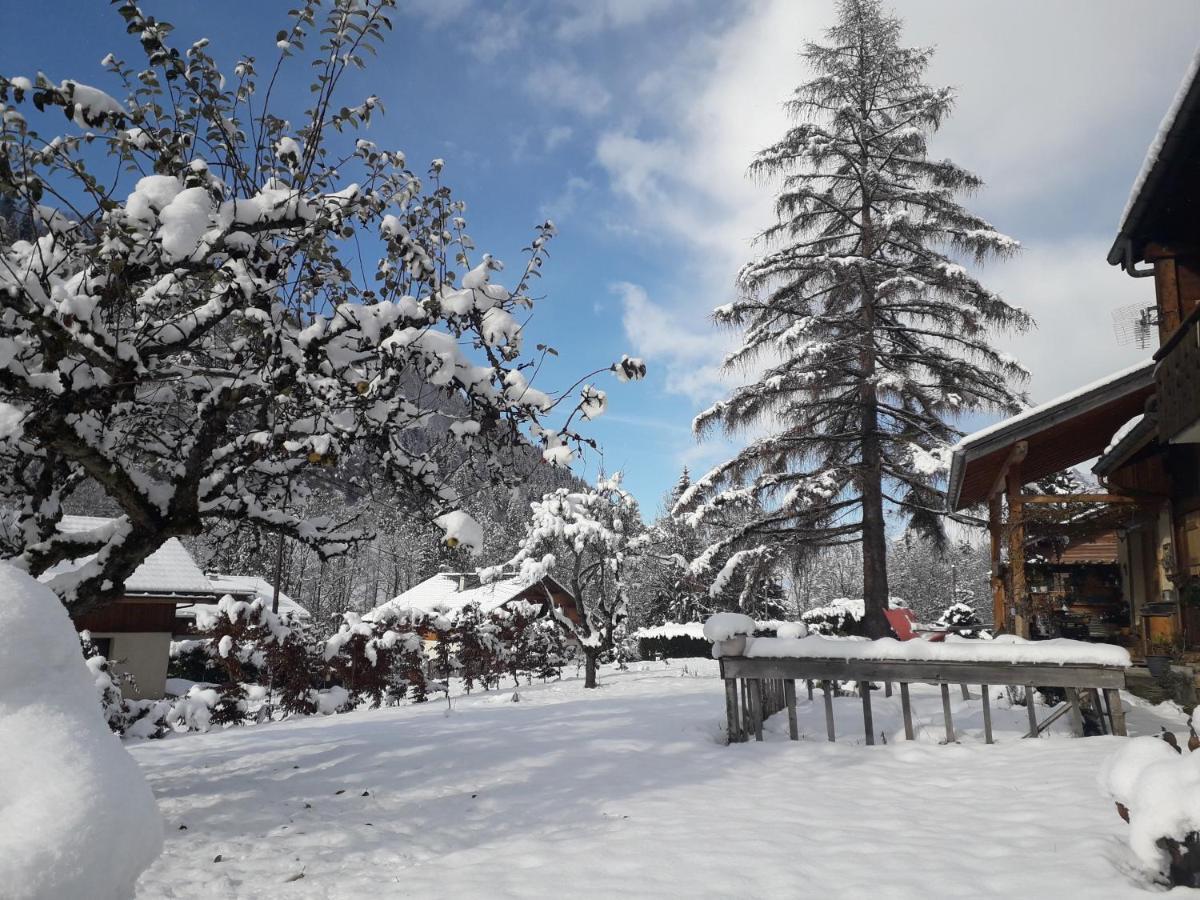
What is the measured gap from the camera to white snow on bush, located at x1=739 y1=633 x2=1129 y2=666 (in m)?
6.81

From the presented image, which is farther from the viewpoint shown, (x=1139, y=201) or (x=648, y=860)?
(x=1139, y=201)

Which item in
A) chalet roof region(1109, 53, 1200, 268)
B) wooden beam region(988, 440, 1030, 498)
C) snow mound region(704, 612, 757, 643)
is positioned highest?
chalet roof region(1109, 53, 1200, 268)

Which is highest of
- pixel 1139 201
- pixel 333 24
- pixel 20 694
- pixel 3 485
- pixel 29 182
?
pixel 1139 201

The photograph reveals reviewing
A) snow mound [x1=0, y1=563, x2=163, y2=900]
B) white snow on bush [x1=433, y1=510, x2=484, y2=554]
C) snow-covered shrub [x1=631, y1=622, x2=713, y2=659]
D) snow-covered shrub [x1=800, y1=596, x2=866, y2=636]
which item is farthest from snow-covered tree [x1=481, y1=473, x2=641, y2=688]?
snow-covered shrub [x1=631, y1=622, x2=713, y2=659]

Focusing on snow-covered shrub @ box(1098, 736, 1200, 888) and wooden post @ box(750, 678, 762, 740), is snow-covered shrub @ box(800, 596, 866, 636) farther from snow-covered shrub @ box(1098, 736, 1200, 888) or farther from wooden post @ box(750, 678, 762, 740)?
snow-covered shrub @ box(1098, 736, 1200, 888)

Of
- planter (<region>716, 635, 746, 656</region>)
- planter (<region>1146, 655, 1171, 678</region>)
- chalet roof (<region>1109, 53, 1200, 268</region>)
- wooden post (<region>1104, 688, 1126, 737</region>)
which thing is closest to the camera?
wooden post (<region>1104, 688, 1126, 737</region>)

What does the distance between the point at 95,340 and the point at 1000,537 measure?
13144mm

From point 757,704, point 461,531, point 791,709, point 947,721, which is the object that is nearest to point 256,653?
point 757,704

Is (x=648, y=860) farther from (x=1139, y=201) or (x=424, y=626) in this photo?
(x=424, y=626)

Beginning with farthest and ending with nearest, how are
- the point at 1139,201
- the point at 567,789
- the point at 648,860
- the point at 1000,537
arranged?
the point at 1000,537 < the point at 1139,201 < the point at 567,789 < the point at 648,860

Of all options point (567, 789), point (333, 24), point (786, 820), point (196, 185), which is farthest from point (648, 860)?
point (333, 24)

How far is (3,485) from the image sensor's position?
6574 mm

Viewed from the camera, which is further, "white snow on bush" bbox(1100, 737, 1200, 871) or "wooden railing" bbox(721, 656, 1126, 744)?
"wooden railing" bbox(721, 656, 1126, 744)

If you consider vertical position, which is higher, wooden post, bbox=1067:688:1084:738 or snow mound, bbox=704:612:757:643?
snow mound, bbox=704:612:757:643
